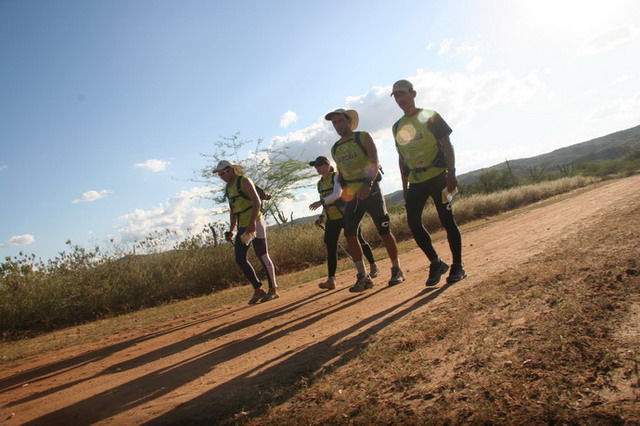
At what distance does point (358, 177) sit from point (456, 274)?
5.68 feet

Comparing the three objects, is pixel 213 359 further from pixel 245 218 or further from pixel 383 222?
pixel 245 218

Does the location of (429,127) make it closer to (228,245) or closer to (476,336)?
(476,336)

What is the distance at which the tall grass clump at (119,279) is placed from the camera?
7.73m

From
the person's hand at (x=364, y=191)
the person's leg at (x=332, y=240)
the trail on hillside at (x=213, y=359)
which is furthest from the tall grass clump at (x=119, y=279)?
the person's hand at (x=364, y=191)

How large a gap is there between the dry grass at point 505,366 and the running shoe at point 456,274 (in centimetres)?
103

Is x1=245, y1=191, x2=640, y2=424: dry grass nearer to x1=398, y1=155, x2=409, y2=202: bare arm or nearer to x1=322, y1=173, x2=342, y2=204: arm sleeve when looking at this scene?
x1=398, y1=155, x2=409, y2=202: bare arm

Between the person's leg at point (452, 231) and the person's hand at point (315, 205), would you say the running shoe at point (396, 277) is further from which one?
the person's hand at point (315, 205)

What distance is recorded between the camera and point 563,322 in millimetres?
2441

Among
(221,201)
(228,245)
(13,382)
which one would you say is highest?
(221,201)

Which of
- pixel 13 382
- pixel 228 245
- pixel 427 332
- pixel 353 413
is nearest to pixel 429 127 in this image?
pixel 427 332

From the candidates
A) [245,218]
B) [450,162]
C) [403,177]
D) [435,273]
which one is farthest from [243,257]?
[450,162]

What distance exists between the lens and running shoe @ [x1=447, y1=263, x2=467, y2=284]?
4.42m

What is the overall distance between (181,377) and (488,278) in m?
2.89

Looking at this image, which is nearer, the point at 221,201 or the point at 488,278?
the point at 488,278
